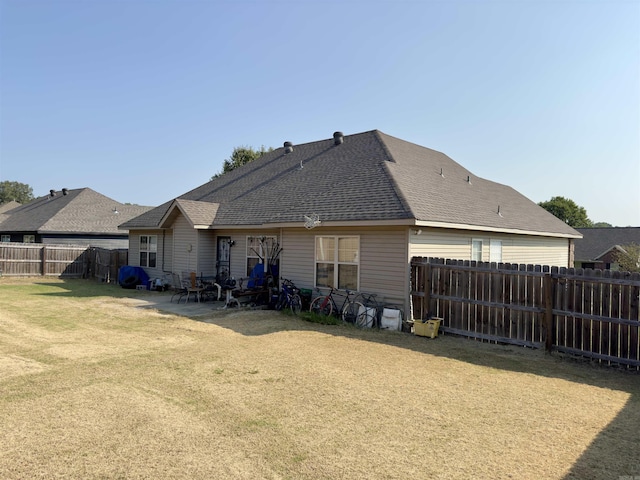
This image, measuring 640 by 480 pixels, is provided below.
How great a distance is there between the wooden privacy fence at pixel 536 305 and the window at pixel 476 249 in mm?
3845

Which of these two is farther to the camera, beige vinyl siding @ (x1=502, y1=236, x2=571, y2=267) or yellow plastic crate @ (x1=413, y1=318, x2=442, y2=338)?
beige vinyl siding @ (x1=502, y1=236, x2=571, y2=267)

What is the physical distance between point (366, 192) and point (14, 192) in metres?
108

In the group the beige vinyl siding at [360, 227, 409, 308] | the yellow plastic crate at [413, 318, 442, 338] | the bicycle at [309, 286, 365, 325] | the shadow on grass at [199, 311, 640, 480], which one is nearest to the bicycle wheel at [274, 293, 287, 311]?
the shadow on grass at [199, 311, 640, 480]

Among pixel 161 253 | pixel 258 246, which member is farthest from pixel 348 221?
pixel 161 253

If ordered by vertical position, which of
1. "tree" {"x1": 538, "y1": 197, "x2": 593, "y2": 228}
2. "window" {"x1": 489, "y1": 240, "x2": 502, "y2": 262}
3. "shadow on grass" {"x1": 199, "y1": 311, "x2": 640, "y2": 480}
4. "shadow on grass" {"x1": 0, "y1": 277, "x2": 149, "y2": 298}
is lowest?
"shadow on grass" {"x1": 0, "y1": 277, "x2": 149, "y2": 298}

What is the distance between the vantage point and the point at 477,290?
916 centimetres

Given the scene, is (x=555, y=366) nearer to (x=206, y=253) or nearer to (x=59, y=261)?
(x=206, y=253)

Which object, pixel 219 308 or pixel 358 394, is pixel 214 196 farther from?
pixel 358 394

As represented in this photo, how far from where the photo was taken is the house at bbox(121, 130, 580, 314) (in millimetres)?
10922

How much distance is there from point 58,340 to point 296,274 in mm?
6679

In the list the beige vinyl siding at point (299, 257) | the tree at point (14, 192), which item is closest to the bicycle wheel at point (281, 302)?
the beige vinyl siding at point (299, 257)

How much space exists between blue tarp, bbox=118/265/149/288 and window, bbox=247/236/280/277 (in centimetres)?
658

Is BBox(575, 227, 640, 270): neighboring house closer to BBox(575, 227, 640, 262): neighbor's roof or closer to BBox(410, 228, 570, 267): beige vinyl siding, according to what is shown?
BBox(575, 227, 640, 262): neighbor's roof

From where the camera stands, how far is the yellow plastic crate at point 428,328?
30.7ft
